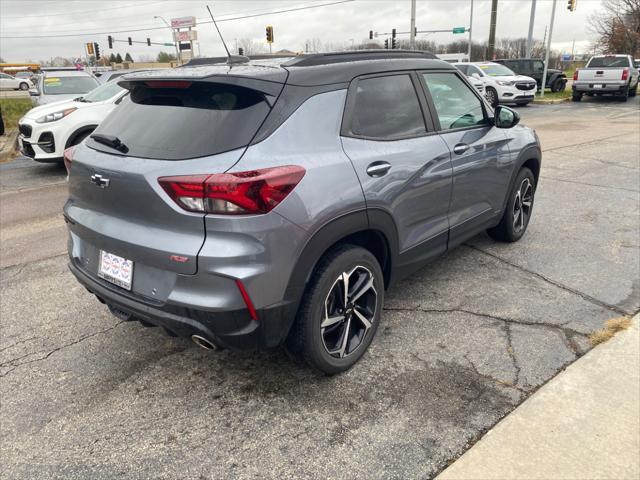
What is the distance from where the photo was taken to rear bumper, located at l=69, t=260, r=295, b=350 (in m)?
2.34

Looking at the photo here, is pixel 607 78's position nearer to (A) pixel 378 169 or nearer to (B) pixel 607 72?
(B) pixel 607 72

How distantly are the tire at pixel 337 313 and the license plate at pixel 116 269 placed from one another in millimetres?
875

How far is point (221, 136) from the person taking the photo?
2.41 m

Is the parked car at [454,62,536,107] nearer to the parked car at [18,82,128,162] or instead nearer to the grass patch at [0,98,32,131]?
the parked car at [18,82,128,162]

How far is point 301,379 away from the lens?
2.94m

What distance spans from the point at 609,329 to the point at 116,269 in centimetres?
307

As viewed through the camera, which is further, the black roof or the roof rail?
the roof rail

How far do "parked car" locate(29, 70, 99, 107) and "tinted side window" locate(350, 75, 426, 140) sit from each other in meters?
10.2

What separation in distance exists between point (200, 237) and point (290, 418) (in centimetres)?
106

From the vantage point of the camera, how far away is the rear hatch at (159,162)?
2.34 meters

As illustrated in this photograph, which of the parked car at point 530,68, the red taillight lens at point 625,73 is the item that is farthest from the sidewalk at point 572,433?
the parked car at point 530,68

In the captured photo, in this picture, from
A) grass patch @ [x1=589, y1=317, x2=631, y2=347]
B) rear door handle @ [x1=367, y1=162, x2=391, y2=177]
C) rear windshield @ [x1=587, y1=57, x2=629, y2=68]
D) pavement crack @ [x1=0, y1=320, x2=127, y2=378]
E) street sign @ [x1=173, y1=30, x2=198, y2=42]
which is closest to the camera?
rear door handle @ [x1=367, y1=162, x2=391, y2=177]

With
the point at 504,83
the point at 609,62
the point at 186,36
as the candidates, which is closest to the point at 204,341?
the point at 504,83

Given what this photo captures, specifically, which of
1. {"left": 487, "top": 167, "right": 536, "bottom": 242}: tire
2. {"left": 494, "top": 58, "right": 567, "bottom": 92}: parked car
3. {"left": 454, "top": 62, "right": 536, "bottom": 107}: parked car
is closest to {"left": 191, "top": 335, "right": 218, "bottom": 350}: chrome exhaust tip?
{"left": 487, "top": 167, "right": 536, "bottom": 242}: tire
